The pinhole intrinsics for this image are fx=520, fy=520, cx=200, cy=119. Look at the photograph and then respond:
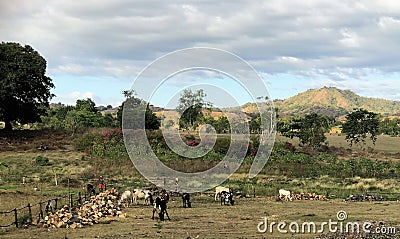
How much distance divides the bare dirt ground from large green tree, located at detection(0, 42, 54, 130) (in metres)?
31.6

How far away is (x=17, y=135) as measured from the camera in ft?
202

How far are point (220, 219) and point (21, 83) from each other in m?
42.5

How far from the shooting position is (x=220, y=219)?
80.5 ft

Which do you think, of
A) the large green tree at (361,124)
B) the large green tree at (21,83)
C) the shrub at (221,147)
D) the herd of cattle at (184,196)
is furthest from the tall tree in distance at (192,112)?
the large green tree at (361,124)

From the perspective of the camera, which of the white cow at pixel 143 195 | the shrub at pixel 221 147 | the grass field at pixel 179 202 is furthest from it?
the shrub at pixel 221 147

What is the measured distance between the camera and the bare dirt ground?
19828 millimetres

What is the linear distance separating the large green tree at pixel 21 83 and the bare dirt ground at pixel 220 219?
104 feet

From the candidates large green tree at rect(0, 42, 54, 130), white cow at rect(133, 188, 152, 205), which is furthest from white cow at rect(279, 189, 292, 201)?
large green tree at rect(0, 42, 54, 130)

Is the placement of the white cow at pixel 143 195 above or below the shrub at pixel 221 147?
below

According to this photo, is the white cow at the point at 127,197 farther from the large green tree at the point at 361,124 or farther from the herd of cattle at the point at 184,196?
the large green tree at the point at 361,124

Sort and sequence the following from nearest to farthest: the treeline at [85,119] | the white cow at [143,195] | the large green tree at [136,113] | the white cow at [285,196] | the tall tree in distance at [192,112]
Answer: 1. the white cow at [143,195]
2. the white cow at [285,196]
3. the tall tree in distance at [192,112]
4. the large green tree at [136,113]
5. the treeline at [85,119]

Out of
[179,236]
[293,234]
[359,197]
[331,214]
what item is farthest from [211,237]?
[359,197]

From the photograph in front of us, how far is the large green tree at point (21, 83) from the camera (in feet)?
191

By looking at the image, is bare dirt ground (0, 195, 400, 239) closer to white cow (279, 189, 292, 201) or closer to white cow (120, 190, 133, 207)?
white cow (120, 190, 133, 207)
